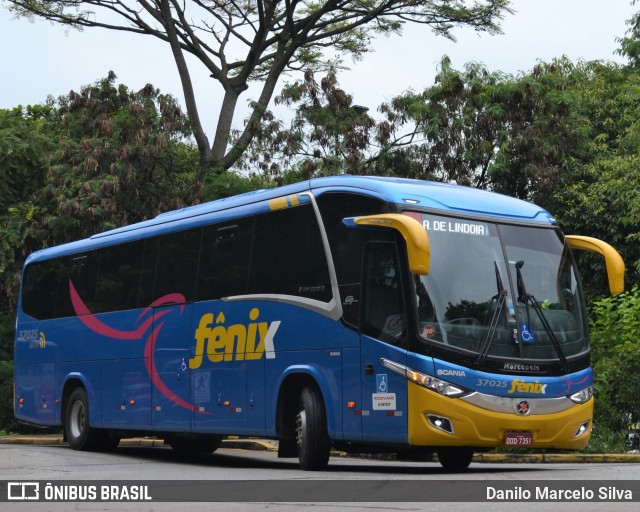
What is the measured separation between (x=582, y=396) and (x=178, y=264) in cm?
695

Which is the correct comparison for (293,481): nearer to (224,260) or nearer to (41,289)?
(224,260)

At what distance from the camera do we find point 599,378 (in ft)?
68.1

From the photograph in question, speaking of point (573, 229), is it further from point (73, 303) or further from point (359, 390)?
point (359, 390)

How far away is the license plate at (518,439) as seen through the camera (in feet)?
46.4

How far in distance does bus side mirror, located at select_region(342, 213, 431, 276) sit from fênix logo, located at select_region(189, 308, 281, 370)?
2.95 m

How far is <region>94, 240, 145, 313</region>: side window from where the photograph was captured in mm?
20547

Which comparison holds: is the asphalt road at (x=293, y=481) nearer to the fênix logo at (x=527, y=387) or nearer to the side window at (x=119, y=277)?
the fênix logo at (x=527, y=387)

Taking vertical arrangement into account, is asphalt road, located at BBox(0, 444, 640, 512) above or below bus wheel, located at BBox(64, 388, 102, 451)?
below

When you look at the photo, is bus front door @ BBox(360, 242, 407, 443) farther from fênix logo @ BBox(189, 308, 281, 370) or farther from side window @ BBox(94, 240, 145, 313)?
side window @ BBox(94, 240, 145, 313)

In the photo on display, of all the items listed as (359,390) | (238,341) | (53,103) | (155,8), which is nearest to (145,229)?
(238,341)

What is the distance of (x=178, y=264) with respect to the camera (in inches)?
755

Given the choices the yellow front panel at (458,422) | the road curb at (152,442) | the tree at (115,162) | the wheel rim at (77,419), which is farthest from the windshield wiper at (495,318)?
the tree at (115,162)

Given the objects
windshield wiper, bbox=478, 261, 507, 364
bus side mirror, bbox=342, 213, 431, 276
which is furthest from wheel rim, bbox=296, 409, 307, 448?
bus side mirror, bbox=342, 213, 431, 276

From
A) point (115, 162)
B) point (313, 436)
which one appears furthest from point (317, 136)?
point (313, 436)
